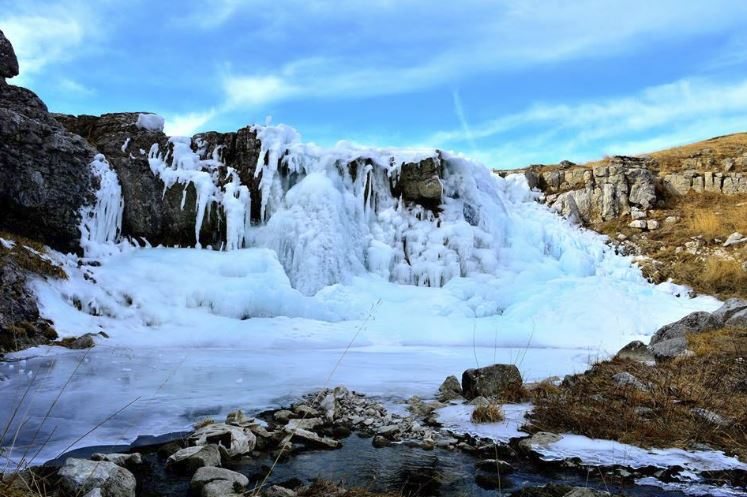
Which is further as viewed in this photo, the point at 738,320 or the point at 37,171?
the point at 37,171

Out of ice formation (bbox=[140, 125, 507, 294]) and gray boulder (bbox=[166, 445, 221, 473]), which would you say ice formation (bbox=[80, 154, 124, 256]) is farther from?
gray boulder (bbox=[166, 445, 221, 473])

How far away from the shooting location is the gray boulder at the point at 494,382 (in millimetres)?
6480

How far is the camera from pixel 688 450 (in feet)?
14.8

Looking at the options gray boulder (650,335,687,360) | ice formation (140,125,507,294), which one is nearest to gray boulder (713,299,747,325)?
gray boulder (650,335,687,360)

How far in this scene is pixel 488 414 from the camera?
5.61 metres

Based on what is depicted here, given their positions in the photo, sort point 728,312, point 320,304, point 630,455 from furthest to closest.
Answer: point 320,304
point 728,312
point 630,455

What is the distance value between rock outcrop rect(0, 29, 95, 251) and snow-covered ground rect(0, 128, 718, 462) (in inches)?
30.7

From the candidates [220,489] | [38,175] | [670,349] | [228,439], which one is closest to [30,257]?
[38,175]

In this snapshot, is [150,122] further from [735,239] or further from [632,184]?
[735,239]

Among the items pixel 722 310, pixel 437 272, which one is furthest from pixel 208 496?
pixel 437 272

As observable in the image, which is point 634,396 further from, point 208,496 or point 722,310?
point 722,310

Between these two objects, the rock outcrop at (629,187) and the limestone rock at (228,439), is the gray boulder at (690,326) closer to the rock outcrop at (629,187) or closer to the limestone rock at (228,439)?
the limestone rock at (228,439)

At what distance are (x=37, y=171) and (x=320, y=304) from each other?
338 inches

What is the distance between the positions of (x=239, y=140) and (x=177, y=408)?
49.4 feet
